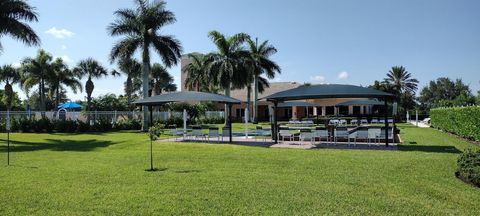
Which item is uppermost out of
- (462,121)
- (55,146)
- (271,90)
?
(271,90)

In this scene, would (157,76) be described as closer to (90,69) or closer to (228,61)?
(90,69)

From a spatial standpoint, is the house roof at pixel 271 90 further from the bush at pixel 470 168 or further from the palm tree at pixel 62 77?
the bush at pixel 470 168

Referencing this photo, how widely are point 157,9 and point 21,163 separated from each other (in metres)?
19.5

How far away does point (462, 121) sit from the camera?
20.5 meters

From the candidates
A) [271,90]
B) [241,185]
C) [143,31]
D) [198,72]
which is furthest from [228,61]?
[241,185]

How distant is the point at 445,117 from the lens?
26188mm

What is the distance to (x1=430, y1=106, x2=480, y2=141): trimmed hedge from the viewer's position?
17634mm

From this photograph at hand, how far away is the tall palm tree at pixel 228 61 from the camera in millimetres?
37531

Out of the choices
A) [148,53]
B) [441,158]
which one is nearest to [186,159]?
[441,158]

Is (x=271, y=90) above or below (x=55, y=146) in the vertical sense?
above

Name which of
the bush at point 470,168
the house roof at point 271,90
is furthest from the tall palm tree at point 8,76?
the bush at point 470,168

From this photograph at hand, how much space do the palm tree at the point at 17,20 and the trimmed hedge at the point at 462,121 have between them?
23.8 m

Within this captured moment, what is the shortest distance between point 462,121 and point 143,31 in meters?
21.3

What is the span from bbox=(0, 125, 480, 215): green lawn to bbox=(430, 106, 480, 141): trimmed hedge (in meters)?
5.88
